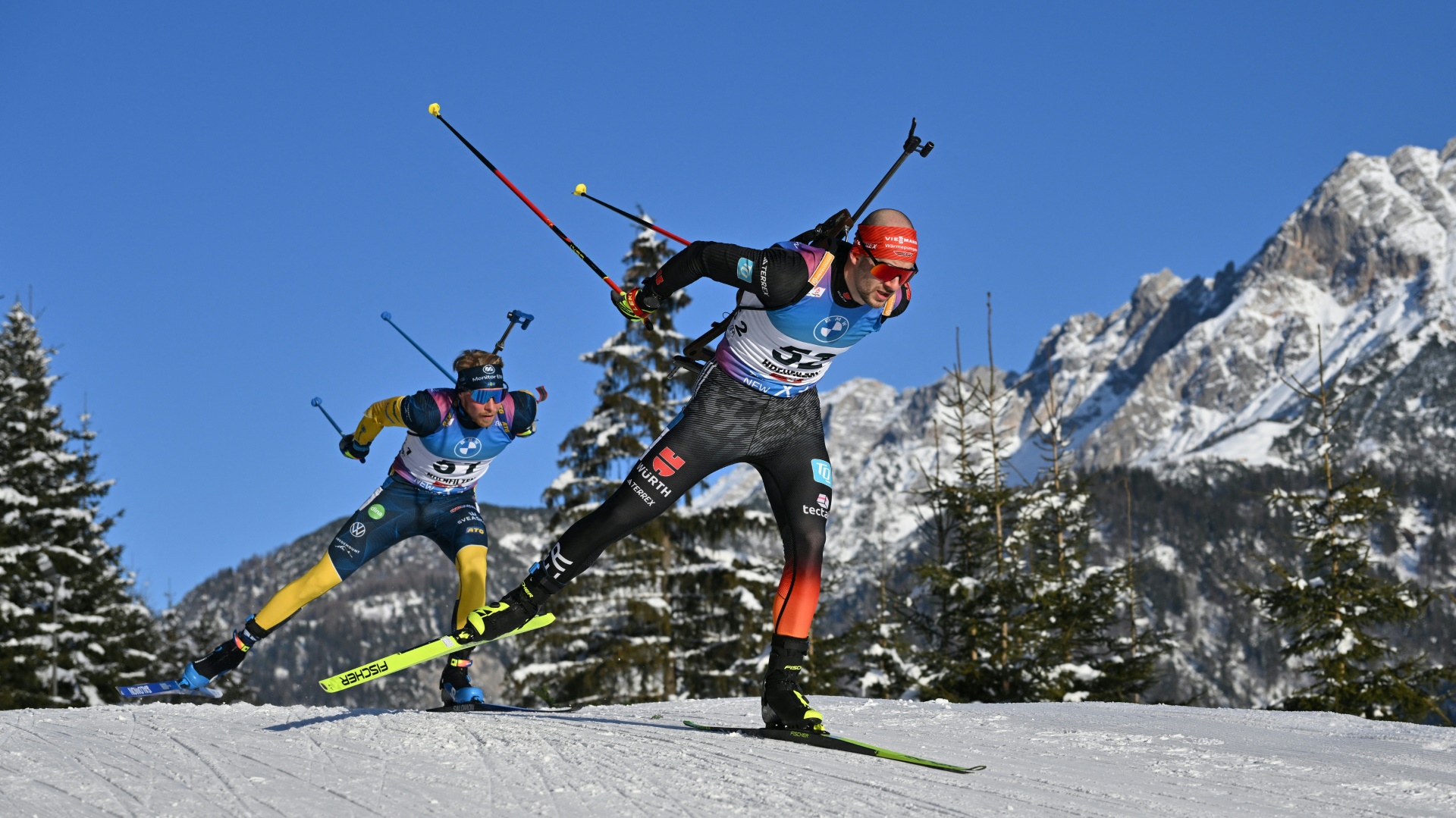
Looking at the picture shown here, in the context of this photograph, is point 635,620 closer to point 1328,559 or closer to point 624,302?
point 1328,559

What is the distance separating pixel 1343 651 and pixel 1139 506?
178m

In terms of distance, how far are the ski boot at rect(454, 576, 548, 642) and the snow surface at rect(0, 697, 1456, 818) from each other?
427 millimetres

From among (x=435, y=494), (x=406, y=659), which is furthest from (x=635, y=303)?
(x=435, y=494)

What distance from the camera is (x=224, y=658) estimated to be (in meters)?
7.72

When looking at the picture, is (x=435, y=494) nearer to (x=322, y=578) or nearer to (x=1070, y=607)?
(x=322, y=578)

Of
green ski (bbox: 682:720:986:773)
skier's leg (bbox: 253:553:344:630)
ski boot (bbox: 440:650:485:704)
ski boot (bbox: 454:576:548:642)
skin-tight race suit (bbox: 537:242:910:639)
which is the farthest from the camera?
ski boot (bbox: 440:650:485:704)

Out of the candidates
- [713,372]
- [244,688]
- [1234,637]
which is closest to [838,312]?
[713,372]

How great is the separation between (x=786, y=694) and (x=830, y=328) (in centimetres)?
166

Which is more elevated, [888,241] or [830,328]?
[888,241]

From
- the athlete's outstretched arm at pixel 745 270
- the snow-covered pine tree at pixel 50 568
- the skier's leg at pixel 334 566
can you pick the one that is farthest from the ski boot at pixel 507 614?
the snow-covered pine tree at pixel 50 568

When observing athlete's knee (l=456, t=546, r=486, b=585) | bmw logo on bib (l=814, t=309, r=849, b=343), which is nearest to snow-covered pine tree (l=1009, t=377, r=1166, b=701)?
athlete's knee (l=456, t=546, r=486, b=585)

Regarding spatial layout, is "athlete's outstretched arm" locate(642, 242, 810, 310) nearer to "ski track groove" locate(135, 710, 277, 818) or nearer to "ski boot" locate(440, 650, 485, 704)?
"ski track groove" locate(135, 710, 277, 818)

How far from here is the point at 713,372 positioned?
5.84 meters

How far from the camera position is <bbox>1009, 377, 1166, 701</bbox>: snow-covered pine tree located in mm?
16641
